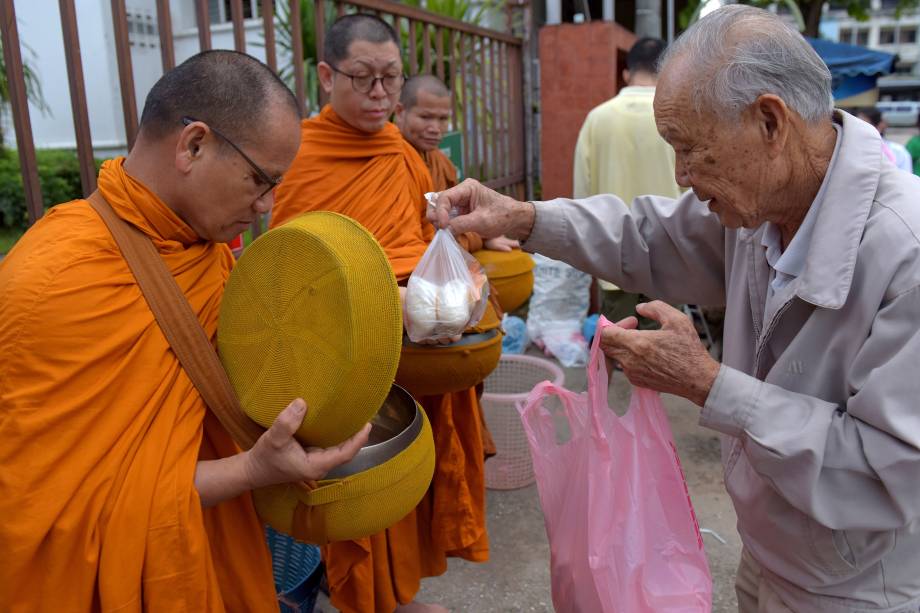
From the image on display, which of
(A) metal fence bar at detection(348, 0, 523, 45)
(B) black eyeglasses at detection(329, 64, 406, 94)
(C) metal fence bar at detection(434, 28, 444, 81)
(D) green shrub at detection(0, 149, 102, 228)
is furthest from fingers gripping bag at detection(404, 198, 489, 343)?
(D) green shrub at detection(0, 149, 102, 228)

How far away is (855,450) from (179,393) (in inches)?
48.1

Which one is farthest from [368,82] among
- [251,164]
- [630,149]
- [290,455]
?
[630,149]

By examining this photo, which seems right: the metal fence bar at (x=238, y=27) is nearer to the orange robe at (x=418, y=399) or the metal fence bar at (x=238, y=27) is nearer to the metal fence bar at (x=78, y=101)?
the orange robe at (x=418, y=399)

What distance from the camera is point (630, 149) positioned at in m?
4.47

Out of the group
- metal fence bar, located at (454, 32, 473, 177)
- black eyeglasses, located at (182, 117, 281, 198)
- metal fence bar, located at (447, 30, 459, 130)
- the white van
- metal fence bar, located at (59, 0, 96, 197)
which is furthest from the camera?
the white van

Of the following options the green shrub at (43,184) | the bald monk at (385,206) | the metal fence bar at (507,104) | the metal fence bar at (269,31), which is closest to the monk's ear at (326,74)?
the bald monk at (385,206)

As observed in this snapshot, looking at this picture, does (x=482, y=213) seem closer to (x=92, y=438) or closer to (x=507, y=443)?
(x=92, y=438)

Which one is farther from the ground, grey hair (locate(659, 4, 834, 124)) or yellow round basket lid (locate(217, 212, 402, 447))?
grey hair (locate(659, 4, 834, 124))

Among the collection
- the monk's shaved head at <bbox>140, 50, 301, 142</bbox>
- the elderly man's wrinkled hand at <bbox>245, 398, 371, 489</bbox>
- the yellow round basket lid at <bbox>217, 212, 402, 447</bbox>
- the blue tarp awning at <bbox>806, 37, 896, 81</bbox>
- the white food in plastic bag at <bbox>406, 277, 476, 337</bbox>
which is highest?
the blue tarp awning at <bbox>806, 37, 896, 81</bbox>

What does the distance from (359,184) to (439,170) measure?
0.59 metres

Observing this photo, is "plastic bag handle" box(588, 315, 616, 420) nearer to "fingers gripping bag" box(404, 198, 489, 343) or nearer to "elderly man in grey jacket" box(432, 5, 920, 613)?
"elderly man in grey jacket" box(432, 5, 920, 613)

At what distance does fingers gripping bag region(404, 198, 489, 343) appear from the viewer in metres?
1.97

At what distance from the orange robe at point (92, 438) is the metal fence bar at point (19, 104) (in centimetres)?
103

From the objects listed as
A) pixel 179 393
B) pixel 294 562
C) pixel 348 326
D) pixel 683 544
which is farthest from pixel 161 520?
pixel 294 562
